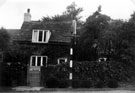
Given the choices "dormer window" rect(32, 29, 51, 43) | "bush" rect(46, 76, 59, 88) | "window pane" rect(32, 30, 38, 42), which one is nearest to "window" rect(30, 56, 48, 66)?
"dormer window" rect(32, 29, 51, 43)

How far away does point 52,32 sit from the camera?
23375 millimetres

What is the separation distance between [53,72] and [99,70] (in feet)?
13.4

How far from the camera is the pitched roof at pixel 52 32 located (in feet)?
72.9

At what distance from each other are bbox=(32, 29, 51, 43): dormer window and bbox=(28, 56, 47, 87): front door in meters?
1.87

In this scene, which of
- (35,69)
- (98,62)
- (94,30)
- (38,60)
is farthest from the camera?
(38,60)

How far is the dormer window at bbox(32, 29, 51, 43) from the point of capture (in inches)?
864

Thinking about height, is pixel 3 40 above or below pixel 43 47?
above

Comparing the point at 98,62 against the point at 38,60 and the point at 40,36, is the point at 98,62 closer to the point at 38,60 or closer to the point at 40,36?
the point at 38,60

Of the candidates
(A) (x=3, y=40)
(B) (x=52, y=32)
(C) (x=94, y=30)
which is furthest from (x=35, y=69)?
(C) (x=94, y=30)

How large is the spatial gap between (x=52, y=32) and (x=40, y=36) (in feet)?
5.37

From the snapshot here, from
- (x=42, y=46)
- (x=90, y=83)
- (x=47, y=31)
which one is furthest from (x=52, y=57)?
(x=90, y=83)

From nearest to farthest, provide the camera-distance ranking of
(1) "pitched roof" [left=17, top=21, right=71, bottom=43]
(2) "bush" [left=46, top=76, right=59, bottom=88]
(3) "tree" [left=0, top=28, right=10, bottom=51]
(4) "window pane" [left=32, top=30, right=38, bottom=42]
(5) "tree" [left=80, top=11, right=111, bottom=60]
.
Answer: (2) "bush" [left=46, top=76, right=59, bottom=88] → (3) "tree" [left=0, top=28, right=10, bottom=51] → (5) "tree" [left=80, top=11, right=111, bottom=60] → (4) "window pane" [left=32, top=30, right=38, bottom=42] → (1) "pitched roof" [left=17, top=21, right=71, bottom=43]

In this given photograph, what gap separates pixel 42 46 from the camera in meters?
21.6

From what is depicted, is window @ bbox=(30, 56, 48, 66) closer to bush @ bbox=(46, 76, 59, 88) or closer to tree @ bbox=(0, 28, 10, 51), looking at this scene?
tree @ bbox=(0, 28, 10, 51)
